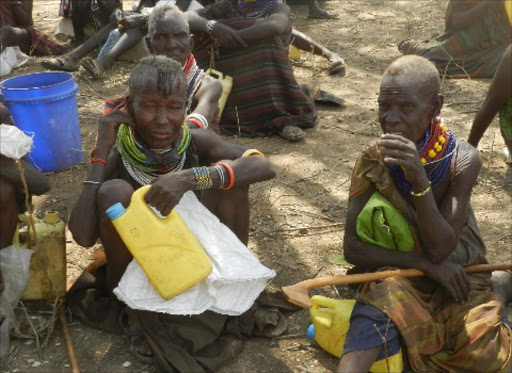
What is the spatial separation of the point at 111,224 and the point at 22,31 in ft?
16.8

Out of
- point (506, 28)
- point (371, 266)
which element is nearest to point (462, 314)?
point (371, 266)

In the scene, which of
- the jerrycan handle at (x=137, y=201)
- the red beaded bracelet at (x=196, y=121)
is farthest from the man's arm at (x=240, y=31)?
the jerrycan handle at (x=137, y=201)

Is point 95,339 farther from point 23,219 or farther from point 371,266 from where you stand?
point 371,266

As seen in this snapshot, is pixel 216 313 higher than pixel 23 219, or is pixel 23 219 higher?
pixel 23 219

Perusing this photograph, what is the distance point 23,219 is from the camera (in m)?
3.02

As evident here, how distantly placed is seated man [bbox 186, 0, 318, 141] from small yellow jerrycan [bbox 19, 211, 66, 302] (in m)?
2.28

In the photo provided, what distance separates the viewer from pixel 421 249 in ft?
9.11

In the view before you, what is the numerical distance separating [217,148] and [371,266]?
0.85m

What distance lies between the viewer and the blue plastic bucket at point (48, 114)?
4.40 meters

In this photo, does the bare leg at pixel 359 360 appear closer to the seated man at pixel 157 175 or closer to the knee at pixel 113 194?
the seated man at pixel 157 175

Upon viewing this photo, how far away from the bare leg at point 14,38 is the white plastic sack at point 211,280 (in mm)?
4987

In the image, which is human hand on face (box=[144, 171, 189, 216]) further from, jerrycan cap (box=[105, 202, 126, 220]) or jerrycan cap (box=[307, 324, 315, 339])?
jerrycan cap (box=[307, 324, 315, 339])

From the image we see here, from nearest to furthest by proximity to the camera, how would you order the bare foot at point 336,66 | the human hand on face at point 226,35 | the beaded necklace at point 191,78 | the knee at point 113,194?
the knee at point 113,194
the beaded necklace at point 191,78
the human hand on face at point 226,35
the bare foot at point 336,66

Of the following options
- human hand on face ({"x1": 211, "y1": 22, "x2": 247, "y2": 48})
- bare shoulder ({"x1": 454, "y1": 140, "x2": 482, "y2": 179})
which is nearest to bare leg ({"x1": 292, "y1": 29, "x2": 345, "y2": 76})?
human hand on face ({"x1": 211, "y1": 22, "x2": 247, "y2": 48})
